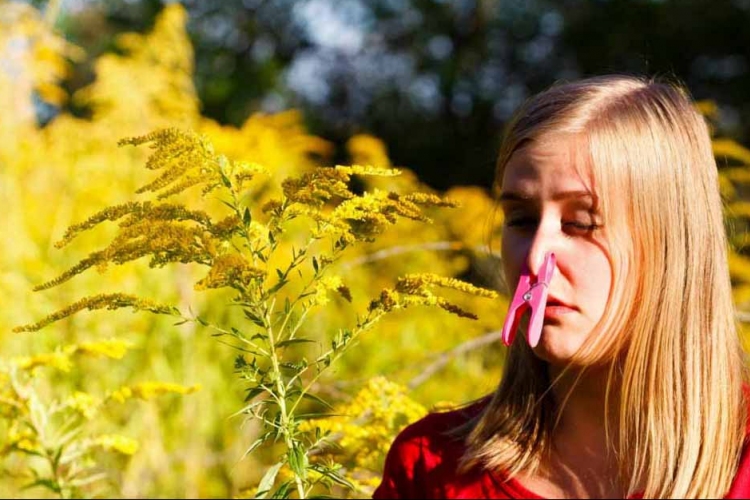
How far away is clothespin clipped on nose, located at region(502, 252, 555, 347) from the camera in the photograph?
1268 mm

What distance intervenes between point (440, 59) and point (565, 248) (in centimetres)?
917

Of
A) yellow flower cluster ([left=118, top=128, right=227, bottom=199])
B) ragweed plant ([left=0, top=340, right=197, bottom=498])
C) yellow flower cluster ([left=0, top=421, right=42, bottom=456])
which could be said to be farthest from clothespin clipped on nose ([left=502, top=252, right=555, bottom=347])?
yellow flower cluster ([left=0, top=421, right=42, bottom=456])

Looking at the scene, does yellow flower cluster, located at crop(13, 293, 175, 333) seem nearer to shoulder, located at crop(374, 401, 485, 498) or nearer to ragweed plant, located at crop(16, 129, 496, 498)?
ragweed plant, located at crop(16, 129, 496, 498)

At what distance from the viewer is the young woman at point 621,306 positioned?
4.38 feet

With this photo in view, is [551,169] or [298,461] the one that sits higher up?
[551,169]

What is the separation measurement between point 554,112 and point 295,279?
2769 mm

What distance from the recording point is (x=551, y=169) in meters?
1.37

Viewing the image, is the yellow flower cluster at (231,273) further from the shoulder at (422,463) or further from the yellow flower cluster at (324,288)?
the shoulder at (422,463)

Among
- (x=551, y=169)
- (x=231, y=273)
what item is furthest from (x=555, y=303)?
(x=231, y=273)

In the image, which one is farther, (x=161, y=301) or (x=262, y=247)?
(x=161, y=301)

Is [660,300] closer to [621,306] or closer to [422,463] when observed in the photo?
[621,306]

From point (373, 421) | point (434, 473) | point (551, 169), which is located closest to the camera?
point (551, 169)

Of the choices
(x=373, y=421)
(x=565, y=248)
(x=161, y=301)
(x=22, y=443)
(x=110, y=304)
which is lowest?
(x=161, y=301)

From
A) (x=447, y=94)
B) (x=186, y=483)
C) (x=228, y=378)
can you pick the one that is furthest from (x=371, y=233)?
(x=447, y=94)
